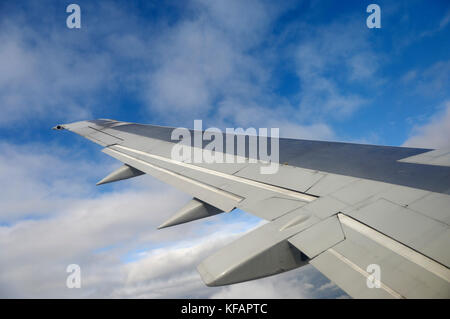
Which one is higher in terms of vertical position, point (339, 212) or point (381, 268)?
point (339, 212)

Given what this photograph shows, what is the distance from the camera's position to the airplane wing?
263 centimetres

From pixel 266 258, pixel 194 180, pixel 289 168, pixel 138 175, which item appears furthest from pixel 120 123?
pixel 266 258

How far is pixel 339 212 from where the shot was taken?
377 centimetres

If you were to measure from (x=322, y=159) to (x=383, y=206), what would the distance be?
2.32 m

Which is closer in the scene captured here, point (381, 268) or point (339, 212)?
point (381, 268)

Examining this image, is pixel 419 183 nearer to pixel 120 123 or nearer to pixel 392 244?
pixel 392 244

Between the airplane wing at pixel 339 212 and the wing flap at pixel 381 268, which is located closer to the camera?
the wing flap at pixel 381 268

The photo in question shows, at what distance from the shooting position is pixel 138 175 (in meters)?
7.68

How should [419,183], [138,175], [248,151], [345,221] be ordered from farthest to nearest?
[138,175], [248,151], [419,183], [345,221]

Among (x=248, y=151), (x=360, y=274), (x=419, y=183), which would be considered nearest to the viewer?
(x=360, y=274)

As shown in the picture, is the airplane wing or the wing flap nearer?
the wing flap

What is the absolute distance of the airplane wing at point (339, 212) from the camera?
8.64 ft
